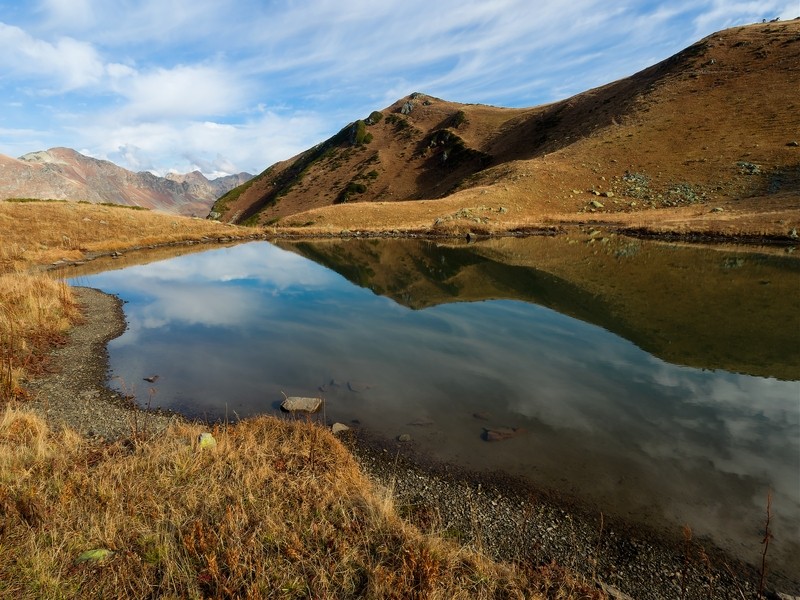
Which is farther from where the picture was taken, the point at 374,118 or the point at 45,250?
the point at 374,118

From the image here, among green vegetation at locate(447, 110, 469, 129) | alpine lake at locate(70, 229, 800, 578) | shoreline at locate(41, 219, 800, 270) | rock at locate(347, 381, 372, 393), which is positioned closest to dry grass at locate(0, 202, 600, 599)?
alpine lake at locate(70, 229, 800, 578)

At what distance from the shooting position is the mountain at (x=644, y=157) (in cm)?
6800

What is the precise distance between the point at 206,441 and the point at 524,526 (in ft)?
22.7

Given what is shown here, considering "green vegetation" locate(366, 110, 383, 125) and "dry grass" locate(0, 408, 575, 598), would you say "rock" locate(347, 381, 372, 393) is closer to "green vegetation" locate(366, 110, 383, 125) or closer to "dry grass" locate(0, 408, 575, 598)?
"dry grass" locate(0, 408, 575, 598)

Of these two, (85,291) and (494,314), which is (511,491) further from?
(85,291)

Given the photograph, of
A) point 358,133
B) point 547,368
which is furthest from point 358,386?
point 358,133

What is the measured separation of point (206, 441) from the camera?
9.43 m

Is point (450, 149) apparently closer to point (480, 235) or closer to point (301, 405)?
point (480, 235)

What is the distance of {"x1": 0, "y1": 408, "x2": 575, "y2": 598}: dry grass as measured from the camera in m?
5.50

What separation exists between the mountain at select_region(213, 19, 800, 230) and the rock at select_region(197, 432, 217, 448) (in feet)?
190

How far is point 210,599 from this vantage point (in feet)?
17.1

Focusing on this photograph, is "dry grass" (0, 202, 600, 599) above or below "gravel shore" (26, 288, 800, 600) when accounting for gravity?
above

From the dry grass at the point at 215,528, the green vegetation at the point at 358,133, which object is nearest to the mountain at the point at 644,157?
the green vegetation at the point at 358,133

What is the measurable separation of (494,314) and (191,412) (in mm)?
17217
